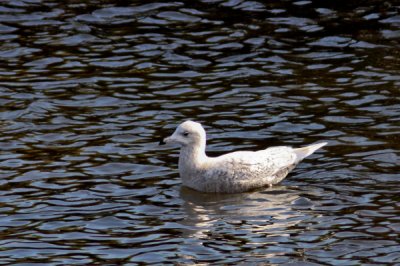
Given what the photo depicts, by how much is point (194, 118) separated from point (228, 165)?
2394 millimetres

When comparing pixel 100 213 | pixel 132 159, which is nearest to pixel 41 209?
pixel 100 213

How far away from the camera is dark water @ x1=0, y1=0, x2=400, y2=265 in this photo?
1145 centimetres

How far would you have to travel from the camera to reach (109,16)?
20000 millimetres

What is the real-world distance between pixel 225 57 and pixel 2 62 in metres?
3.65

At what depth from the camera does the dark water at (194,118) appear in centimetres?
1145

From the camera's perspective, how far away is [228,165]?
43.4ft

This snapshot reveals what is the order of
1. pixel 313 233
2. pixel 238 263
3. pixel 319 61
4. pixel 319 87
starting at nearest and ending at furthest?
pixel 238 263 < pixel 313 233 < pixel 319 87 < pixel 319 61

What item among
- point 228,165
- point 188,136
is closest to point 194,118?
point 188,136

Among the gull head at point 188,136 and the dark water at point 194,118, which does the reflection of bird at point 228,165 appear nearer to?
the gull head at point 188,136

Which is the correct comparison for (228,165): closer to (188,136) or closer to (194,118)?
(188,136)

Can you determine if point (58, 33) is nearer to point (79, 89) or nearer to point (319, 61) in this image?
point (79, 89)

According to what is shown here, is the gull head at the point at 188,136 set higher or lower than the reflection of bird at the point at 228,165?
higher

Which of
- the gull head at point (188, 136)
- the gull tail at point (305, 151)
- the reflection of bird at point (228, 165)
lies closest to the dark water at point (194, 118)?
the reflection of bird at point (228, 165)

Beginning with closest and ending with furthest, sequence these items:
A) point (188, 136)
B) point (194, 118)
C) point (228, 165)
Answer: point (228, 165), point (188, 136), point (194, 118)
